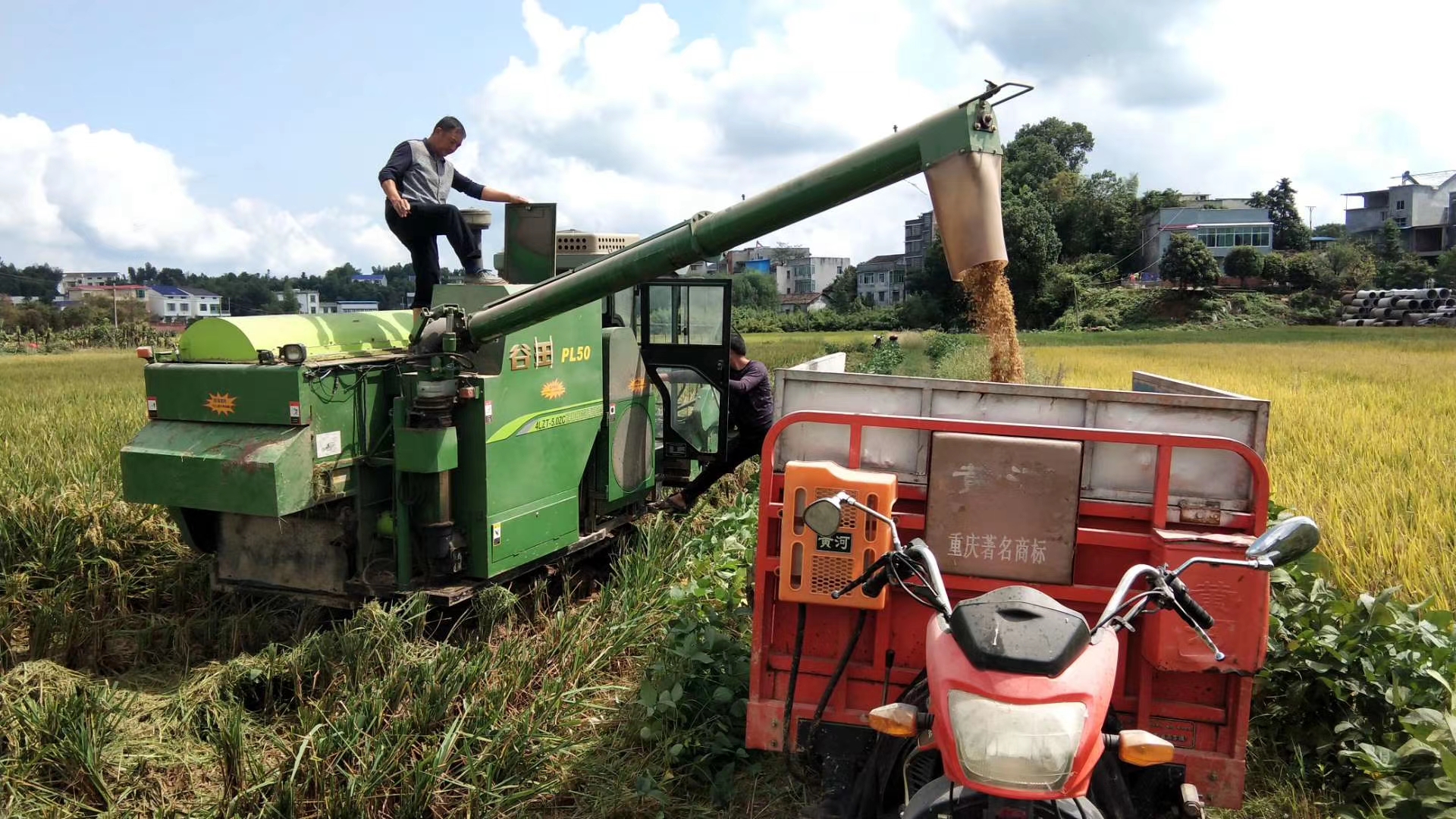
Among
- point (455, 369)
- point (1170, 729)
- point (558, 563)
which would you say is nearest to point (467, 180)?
point (455, 369)

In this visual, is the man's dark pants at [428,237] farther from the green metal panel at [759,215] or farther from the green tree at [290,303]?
the green tree at [290,303]

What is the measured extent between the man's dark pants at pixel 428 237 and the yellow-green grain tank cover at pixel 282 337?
60 centimetres

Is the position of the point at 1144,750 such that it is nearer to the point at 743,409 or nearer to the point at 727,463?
the point at 727,463

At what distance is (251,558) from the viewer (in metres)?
5.43

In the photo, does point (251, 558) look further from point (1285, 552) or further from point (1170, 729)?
point (1285, 552)

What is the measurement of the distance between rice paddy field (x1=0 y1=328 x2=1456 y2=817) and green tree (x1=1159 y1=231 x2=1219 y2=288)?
5069cm

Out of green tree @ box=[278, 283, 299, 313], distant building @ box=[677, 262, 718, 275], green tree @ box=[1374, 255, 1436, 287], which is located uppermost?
green tree @ box=[1374, 255, 1436, 287]

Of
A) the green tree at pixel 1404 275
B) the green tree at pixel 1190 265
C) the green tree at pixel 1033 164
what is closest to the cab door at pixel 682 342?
the green tree at pixel 1190 265

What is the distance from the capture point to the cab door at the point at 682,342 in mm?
7340

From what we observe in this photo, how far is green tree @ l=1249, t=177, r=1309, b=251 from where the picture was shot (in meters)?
71.2

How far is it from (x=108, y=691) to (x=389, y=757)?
1482 mm

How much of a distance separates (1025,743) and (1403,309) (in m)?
49.9

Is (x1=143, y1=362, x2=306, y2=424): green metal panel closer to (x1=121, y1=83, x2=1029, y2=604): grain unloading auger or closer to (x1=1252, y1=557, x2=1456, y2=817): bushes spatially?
(x1=121, y1=83, x2=1029, y2=604): grain unloading auger

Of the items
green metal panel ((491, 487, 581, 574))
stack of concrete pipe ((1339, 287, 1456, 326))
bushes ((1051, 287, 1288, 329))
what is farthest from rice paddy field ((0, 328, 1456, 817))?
bushes ((1051, 287, 1288, 329))
